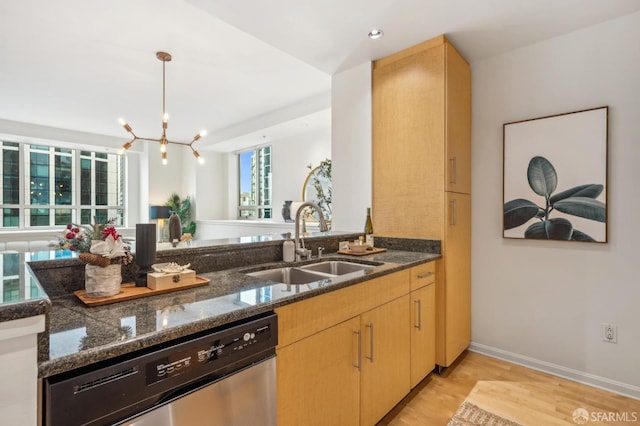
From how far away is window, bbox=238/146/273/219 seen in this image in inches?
244

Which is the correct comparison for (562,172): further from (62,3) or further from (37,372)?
(62,3)

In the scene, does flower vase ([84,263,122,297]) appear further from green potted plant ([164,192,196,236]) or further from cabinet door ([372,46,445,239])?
green potted plant ([164,192,196,236])

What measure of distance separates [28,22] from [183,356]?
10.4 ft

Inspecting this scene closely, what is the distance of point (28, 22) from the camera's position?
8.46 ft

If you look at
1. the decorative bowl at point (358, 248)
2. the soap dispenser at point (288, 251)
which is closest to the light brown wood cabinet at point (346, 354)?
the decorative bowl at point (358, 248)

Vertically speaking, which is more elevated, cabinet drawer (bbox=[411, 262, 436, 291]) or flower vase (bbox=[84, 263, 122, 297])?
flower vase (bbox=[84, 263, 122, 297])

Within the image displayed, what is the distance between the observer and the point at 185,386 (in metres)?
0.94

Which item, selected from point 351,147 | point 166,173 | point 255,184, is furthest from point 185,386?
point 166,173

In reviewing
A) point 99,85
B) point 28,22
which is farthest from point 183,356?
point 99,85

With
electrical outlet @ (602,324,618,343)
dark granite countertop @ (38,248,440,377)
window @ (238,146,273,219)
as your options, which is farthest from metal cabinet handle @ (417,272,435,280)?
window @ (238,146,273,219)

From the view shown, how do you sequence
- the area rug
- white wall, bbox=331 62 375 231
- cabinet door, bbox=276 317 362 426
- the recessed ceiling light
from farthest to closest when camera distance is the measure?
white wall, bbox=331 62 375 231 < the recessed ceiling light < the area rug < cabinet door, bbox=276 317 362 426

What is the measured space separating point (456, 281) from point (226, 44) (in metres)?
2.83

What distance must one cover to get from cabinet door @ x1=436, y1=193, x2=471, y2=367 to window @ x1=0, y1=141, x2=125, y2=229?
17.4ft

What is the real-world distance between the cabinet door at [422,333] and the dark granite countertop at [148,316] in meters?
0.74
